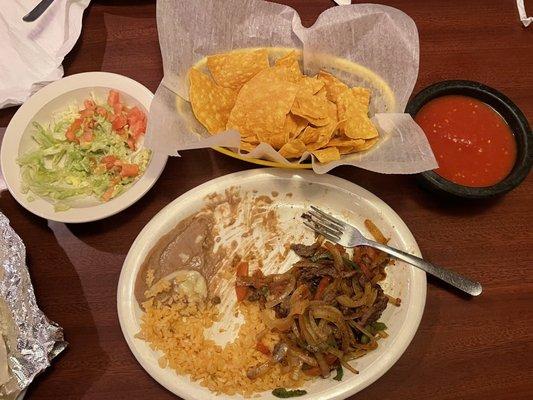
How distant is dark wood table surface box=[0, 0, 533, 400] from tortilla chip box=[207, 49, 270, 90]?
286 millimetres

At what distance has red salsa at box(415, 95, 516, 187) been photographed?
1.82 m

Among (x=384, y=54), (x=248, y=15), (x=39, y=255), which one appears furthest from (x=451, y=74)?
(x=39, y=255)

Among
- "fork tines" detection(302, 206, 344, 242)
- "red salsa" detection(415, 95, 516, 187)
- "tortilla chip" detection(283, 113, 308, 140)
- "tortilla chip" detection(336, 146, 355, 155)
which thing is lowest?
"fork tines" detection(302, 206, 344, 242)

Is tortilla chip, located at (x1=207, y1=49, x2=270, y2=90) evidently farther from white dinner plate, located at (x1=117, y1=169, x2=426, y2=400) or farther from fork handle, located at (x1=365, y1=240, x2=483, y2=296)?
fork handle, located at (x1=365, y1=240, x2=483, y2=296)

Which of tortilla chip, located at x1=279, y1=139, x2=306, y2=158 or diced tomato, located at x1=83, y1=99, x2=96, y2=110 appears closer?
tortilla chip, located at x1=279, y1=139, x2=306, y2=158

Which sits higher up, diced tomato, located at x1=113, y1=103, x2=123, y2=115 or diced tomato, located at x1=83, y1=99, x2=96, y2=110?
diced tomato, located at x1=83, y1=99, x2=96, y2=110

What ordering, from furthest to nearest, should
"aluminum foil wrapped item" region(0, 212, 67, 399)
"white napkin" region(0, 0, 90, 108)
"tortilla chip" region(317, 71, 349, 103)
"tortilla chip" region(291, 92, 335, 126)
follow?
1. "white napkin" region(0, 0, 90, 108)
2. "tortilla chip" region(317, 71, 349, 103)
3. "tortilla chip" region(291, 92, 335, 126)
4. "aluminum foil wrapped item" region(0, 212, 67, 399)

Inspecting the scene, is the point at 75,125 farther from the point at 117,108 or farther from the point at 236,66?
the point at 236,66

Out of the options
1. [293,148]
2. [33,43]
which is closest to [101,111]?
[33,43]

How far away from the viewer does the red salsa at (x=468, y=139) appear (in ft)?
5.96

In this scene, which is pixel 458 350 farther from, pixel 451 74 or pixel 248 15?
pixel 248 15

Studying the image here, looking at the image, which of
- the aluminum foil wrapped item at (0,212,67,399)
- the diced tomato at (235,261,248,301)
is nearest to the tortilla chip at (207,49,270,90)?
the diced tomato at (235,261,248,301)

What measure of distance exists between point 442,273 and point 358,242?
0.30 meters

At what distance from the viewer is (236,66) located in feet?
6.30
